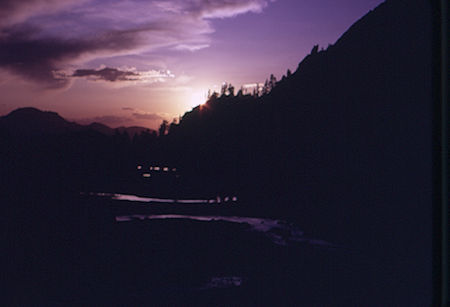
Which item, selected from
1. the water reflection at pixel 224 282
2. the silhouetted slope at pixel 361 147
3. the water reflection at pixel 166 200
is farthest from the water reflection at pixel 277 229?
the water reflection at pixel 166 200

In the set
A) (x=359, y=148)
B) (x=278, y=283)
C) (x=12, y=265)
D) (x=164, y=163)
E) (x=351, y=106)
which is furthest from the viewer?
(x=164, y=163)

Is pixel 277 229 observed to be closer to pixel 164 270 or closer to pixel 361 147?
pixel 164 270

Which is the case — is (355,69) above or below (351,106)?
above

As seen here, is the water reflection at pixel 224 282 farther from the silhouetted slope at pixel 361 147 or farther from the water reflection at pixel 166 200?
the water reflection at pixel 166 200

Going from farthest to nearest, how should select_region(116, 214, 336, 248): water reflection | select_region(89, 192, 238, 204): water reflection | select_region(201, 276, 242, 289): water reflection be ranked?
select_region(89, 192, 238, 204): water reflection
select_region(116, 214, 336, 248): water reflection
select_region(201, 276, 242, 289): water reflection

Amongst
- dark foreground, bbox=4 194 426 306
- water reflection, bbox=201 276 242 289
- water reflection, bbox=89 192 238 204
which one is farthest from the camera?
water reflection, bbox=89 192 238 204

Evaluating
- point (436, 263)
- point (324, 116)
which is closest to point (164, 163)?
point (324, 116)

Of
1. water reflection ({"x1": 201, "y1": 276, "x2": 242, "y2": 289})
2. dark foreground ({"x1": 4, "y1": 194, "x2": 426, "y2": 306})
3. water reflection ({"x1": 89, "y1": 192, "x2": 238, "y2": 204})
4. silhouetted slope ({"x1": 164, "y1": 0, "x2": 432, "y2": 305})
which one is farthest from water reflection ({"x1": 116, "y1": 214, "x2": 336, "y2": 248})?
water reflection ({"x1": 89, "y1": 192, "x2": 238, "y2": 204})

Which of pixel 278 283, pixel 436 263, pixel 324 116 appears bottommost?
pixel 278 283

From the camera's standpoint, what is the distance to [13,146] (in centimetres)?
1191

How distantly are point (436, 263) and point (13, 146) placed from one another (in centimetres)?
1286

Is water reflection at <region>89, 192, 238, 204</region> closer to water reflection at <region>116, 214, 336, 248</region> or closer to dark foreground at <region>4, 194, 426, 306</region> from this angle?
water reflection at <region>116, 214, 336, 248</region>

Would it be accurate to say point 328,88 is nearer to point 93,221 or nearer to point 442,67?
point 93,221

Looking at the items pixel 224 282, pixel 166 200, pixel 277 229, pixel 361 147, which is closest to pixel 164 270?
pixel 224 282
